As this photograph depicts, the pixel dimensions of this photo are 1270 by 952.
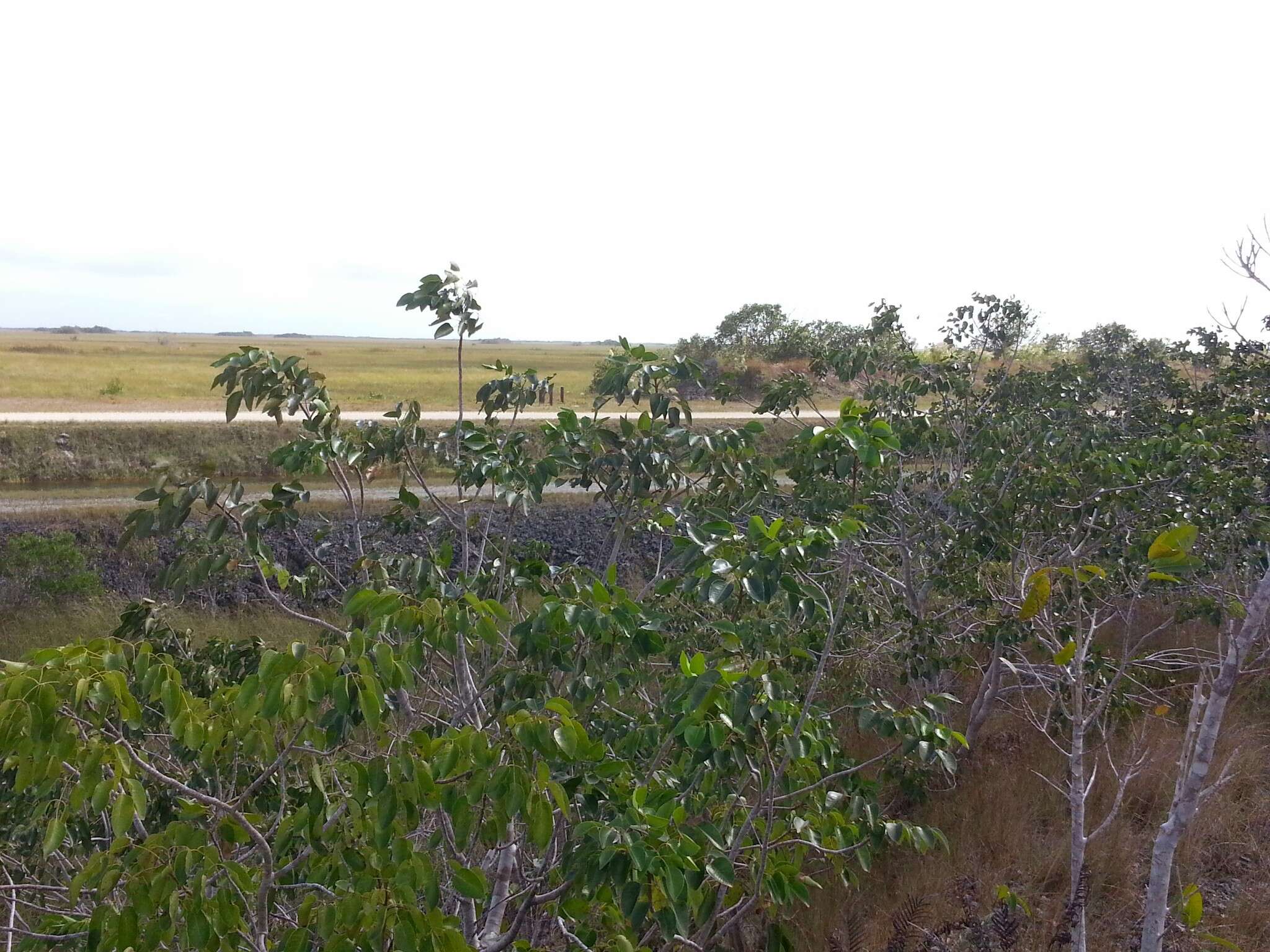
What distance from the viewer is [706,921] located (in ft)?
9.51

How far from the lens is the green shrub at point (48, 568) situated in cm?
1112

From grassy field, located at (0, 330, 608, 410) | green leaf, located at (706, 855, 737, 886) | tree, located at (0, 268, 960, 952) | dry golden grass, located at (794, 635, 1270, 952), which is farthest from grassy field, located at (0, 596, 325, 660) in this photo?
green leaf, located at (706, 855, 737, 886)

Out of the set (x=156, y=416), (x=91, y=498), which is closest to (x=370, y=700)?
(x=91, y=498)

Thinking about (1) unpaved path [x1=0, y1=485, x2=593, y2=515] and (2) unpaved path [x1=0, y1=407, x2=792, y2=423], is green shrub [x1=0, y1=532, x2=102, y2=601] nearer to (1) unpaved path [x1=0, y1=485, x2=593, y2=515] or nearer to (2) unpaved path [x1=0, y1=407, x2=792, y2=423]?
(1) unpaved path [x1=0, y1=485, x2=593, y2=515]

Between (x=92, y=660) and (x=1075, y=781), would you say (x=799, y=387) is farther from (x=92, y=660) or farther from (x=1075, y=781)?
(x=92, y=660)

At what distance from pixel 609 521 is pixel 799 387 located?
7.04 ft

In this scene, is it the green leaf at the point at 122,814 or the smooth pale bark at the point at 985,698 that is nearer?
the green leaf at the point at 122,814

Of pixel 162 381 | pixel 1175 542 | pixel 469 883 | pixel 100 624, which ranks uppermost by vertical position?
pixel 162 381

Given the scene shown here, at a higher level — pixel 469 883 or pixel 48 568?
pixel 469 883

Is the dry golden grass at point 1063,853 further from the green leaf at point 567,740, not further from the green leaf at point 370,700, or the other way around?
the green leaf at point 370,700

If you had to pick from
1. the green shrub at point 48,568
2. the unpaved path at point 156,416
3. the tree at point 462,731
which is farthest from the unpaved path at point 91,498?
the tree at point 462,731

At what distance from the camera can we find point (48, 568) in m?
11.6

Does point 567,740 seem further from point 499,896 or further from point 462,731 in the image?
point 499,896

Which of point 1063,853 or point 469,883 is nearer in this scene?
point 469,883
